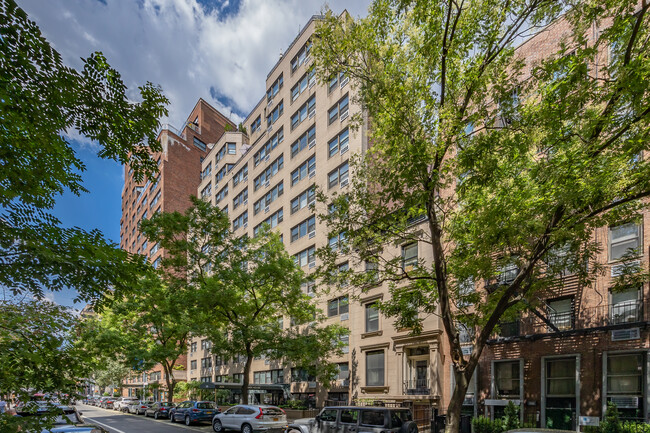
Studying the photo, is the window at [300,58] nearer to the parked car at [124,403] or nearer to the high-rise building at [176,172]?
the high-rise building at [176,172]

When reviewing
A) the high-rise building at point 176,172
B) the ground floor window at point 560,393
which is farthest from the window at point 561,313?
the high-rise building at point 176,172

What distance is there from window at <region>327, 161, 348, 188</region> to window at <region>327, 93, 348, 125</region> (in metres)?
4.03

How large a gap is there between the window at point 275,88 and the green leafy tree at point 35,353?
40346mm

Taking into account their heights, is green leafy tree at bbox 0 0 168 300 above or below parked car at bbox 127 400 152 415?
above

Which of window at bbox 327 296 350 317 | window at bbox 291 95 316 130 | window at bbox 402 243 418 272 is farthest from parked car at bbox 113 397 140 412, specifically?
window at bbox 402 243 418 272

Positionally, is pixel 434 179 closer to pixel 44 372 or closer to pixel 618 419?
pixel 44 372

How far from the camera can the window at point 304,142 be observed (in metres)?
35.3

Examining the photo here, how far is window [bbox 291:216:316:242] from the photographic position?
33.8 metres

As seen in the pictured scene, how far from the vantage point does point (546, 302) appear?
18.8m

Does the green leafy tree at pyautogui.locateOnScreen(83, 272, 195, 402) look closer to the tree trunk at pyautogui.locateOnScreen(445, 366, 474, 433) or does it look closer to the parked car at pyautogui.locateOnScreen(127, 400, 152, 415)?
the parked car at pyautogui.locateOnScreen(127, 400, 152, 415)

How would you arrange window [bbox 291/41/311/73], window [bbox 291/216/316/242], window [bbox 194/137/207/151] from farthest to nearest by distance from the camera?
window [bbox 194/137/207/151] → window [bbox 291/41/311/73] → window [bbox 291/216/316/242]

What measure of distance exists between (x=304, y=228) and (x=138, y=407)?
21.9 meters

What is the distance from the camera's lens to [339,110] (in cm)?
3219

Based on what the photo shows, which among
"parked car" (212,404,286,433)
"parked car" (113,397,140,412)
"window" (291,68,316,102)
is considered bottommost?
"parked car" (113,397,140,412)
